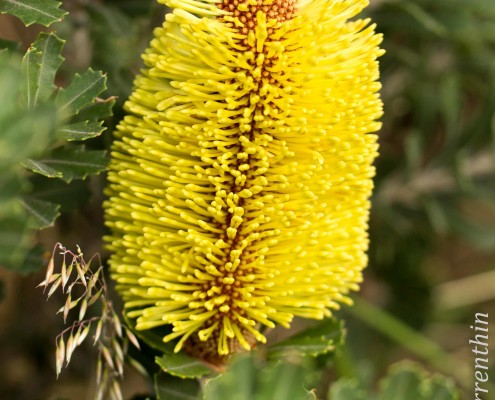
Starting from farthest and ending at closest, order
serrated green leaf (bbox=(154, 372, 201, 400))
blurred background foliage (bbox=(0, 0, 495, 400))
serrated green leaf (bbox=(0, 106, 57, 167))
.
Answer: blurred background foliage (bbox=(0, 0, 495, 400)) < serrated green leaf (bbox=(154, 372, 201, 400)) < serrated green leaf (bbox=(0, 106, 57, 167))

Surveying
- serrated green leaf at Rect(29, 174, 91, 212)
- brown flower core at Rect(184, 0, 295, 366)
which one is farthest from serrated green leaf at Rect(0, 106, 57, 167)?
serrated green leaf at Rect(29, 174, 91, 212)

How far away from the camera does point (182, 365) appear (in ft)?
2.07

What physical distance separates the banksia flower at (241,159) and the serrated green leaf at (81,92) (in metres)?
0.03

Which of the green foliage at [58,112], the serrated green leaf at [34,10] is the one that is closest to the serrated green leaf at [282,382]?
the green foliage at [58,112]

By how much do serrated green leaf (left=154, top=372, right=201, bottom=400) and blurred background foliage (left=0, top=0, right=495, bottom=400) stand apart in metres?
0.11

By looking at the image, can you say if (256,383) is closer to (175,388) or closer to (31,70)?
(175,388)

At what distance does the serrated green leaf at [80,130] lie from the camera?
0.60 meters

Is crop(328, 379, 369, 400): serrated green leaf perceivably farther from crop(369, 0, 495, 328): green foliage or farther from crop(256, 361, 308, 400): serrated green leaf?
crop(369, 0, 495, 328): green foliage

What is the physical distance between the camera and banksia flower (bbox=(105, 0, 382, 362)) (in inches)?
22.5

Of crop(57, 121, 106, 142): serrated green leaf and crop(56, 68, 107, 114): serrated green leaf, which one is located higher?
crop(56, 68, 107, 114): serrated green leaf

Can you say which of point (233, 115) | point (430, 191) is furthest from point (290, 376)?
point (430, 191)

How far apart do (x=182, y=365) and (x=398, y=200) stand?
0.65 meters

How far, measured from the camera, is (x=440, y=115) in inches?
50.9

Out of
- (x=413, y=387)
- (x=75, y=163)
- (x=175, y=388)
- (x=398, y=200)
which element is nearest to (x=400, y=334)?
(x=398, y=200)
